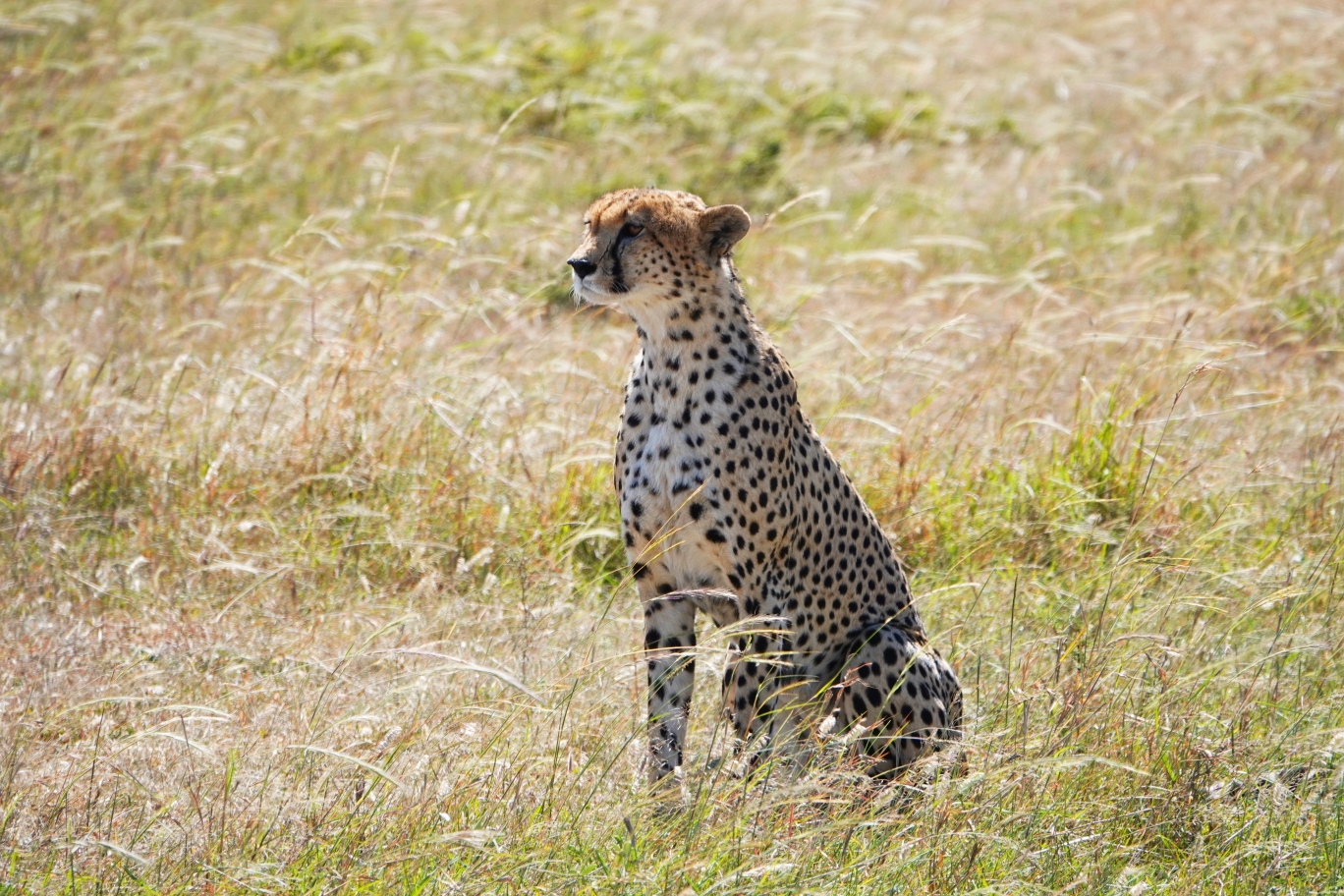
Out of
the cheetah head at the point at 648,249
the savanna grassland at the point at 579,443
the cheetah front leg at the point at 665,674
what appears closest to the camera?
the savanna grassland at the point at 579,443

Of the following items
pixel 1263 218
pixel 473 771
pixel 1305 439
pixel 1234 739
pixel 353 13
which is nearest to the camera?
pixel 473 771

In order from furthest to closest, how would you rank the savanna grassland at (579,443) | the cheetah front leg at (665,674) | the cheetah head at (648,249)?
the cheetah head at (648,249) → the cheetah front leg at (665,674) → the savanna grassland at (579,443)

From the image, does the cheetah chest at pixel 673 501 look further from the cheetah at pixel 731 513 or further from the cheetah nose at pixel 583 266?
the cheetah nose at pixel 583 266

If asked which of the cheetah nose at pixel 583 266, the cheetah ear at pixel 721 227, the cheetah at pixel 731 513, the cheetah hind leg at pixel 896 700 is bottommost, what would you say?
the cheetah hind leg at pixel 896 700

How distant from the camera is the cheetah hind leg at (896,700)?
334 centimetres

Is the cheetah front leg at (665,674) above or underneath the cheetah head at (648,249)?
underneath

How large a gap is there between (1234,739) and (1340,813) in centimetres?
26

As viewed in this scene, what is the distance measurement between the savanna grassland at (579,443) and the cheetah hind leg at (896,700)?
0.09m

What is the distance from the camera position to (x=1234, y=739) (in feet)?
10.5

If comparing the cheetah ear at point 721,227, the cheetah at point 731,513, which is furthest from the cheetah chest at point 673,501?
the cheetah ear at point 721,227

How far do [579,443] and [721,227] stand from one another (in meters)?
1.12

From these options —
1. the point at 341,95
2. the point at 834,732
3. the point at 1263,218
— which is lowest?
the point at 834,732

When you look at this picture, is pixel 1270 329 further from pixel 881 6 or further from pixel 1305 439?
pixel 881 6

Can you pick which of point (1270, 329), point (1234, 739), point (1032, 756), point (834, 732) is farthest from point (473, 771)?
point (1270, 329)
